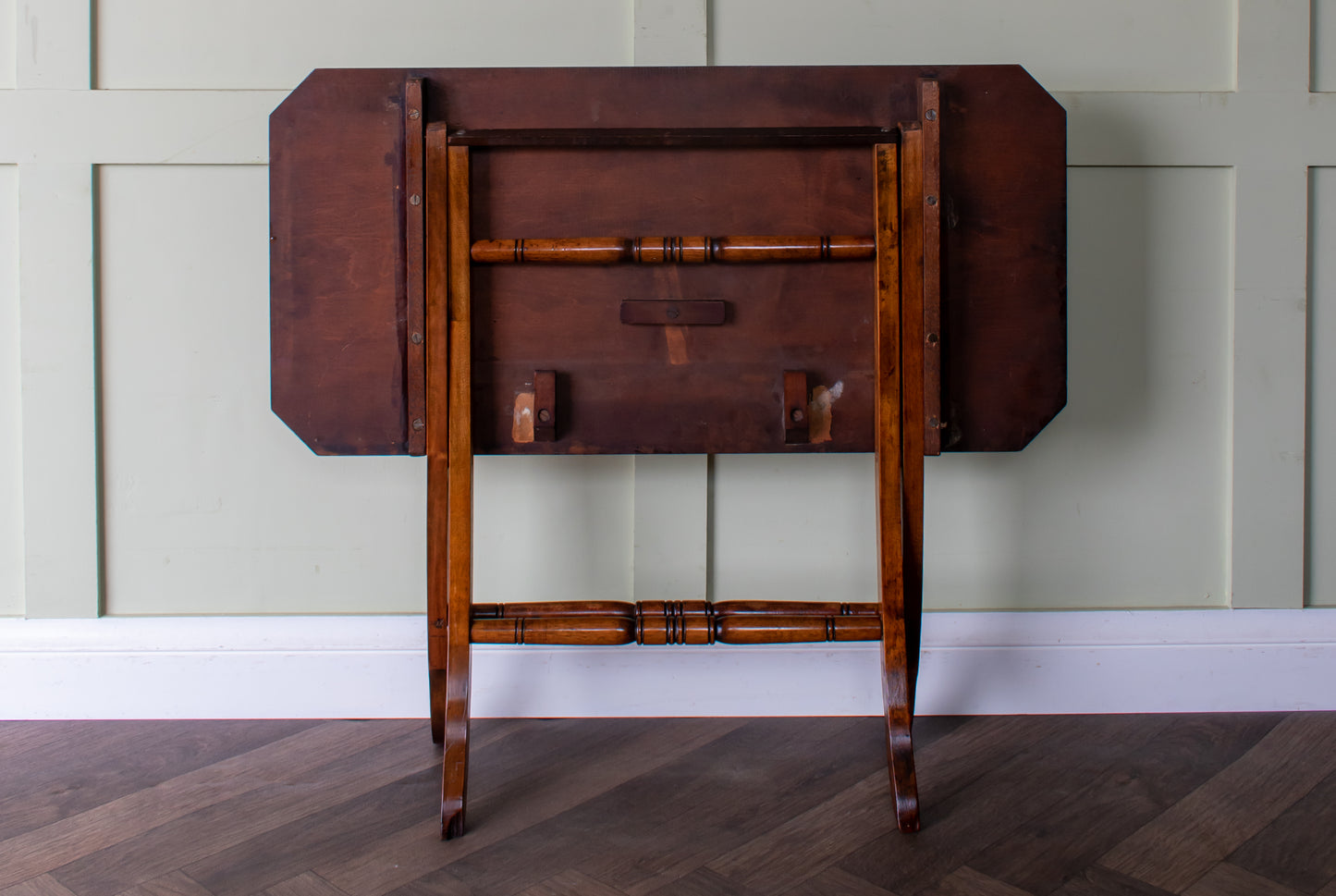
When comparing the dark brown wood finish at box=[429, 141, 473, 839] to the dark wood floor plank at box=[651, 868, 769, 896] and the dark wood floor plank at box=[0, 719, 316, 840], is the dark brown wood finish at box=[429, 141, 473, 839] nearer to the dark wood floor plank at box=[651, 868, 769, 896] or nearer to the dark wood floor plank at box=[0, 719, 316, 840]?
the dark wood floor plank at box=[651, 868, 769, 896]

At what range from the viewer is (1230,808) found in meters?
1.45

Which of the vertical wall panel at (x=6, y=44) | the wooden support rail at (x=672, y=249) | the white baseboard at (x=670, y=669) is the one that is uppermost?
the vertical wall panel at (x=6, y=44)

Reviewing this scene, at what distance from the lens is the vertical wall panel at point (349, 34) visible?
1.77 m

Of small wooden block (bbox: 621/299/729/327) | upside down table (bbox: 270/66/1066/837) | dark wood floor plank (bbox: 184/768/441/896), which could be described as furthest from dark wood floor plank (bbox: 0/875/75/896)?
small wooden block (bbox: 621/299/729/327)

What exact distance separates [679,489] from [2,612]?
1.33 m

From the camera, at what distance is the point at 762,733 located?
1.76 meters

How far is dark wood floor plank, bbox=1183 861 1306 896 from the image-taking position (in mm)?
1222

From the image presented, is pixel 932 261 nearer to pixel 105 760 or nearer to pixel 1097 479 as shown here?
pixel 1097 479

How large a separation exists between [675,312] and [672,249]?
0.10 m

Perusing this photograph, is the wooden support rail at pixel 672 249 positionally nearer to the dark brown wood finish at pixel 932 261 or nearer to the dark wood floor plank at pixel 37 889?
the dark brown wood finish at pixel 932 261

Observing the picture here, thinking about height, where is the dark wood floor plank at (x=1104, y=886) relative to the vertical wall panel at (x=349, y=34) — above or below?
below

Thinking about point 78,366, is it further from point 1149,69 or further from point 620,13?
point 1149,69

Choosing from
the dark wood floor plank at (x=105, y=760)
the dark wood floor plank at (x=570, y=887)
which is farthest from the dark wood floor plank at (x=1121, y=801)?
the dark wood floor plank at (x=105, y=760)

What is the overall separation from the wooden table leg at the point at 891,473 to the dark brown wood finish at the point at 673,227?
68mm
